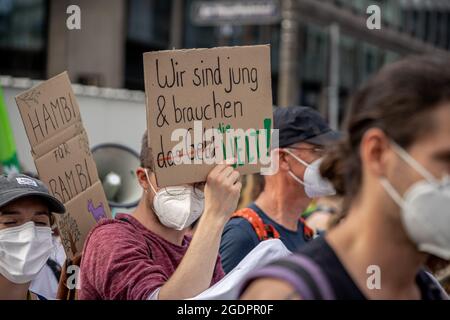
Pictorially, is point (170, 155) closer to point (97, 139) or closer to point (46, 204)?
point (46, 204)

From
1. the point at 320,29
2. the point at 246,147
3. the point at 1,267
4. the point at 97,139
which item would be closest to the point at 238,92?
the point at 246,147

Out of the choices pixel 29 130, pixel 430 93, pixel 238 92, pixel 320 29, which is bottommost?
pixel 320 29

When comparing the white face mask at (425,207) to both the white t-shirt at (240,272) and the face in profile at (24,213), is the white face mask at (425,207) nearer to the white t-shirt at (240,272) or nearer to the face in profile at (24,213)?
the white t-shirt at (240,272)

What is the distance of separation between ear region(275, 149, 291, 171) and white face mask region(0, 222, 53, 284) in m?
1.36

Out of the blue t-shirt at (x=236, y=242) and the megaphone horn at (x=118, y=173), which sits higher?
the blue t-shirt at (x=236, y=242)

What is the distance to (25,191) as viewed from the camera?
3.32 meters

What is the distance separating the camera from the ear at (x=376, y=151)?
1.85 meters

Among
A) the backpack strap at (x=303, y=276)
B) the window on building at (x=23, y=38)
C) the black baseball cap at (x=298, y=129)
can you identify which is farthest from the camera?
the window on building at (x=23, y=38)

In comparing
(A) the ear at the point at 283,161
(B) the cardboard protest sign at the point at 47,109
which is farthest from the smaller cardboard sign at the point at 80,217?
(A) the ear at the point at 283,161

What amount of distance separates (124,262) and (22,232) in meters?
0.64

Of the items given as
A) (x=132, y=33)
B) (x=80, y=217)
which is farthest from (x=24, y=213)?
(x=132, y=33)

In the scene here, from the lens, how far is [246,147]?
3.08 m

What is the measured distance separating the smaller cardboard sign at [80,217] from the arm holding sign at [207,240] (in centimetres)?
83
